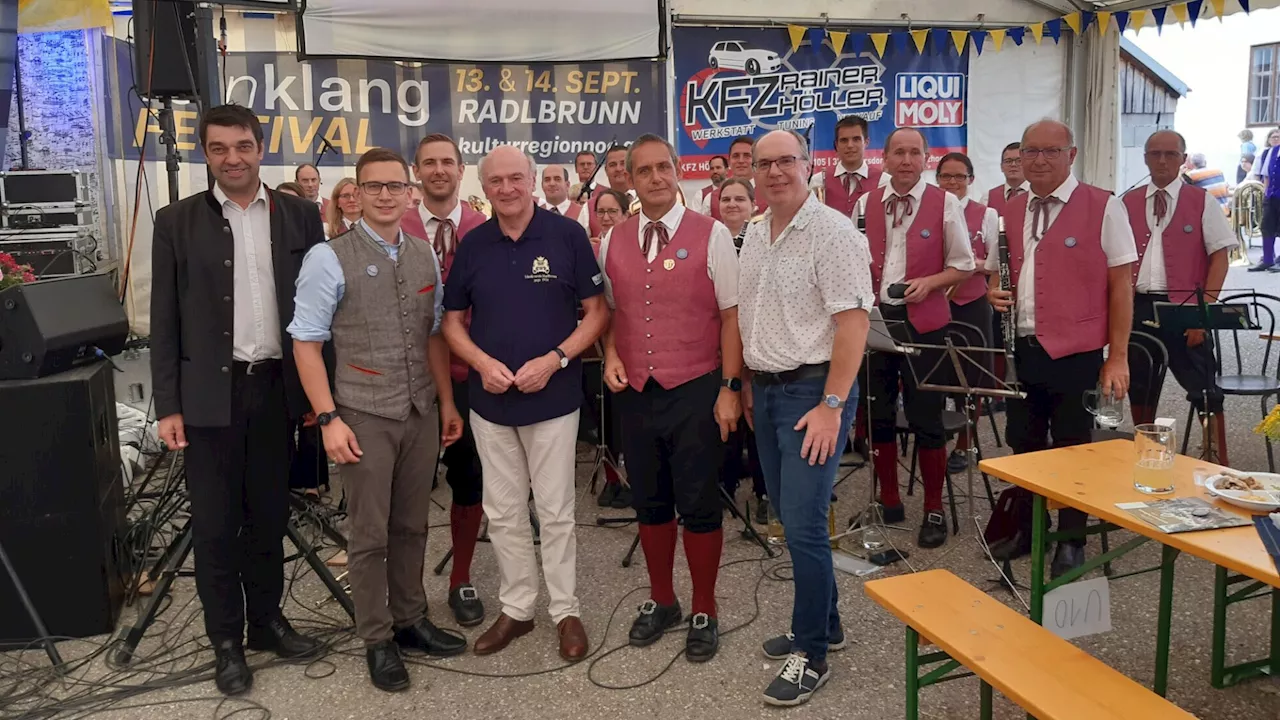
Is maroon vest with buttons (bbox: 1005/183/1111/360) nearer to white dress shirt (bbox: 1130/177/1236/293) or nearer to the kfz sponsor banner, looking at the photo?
white dress shirt (bbox: 1130/177/1236/293)

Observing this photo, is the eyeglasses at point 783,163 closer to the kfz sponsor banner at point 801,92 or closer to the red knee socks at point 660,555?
the red knee socks at point 660,555

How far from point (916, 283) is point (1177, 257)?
6.40 ft

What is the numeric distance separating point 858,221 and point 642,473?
197 centimetres

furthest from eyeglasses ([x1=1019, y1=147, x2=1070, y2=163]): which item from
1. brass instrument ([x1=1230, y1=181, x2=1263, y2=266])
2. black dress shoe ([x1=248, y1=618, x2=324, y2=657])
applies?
brass instrument ([x1=1230, y1=181, x2=1263, y2=266])

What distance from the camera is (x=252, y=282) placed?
9.60ft

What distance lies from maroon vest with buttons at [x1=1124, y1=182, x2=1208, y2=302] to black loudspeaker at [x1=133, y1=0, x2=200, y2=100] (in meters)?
4.71

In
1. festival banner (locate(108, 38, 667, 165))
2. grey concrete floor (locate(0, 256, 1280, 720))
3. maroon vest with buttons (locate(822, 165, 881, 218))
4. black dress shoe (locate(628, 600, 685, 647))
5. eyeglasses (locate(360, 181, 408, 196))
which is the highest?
festival banner (locate(108, 38, 667, 165))

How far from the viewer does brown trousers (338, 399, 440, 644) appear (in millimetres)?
2904

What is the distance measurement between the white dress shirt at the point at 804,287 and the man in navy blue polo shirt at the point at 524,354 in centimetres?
60

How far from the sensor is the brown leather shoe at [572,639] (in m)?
3.11

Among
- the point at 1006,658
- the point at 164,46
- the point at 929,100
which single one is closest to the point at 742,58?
the point at 929,100

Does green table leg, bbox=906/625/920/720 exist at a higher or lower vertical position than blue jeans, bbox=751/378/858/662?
lower

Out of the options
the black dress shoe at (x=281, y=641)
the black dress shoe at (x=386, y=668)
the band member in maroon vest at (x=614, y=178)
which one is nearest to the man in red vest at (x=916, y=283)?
the band member in maroon vest at (x=614, y=178)

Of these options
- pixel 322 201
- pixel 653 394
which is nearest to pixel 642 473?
pixel 653 394
